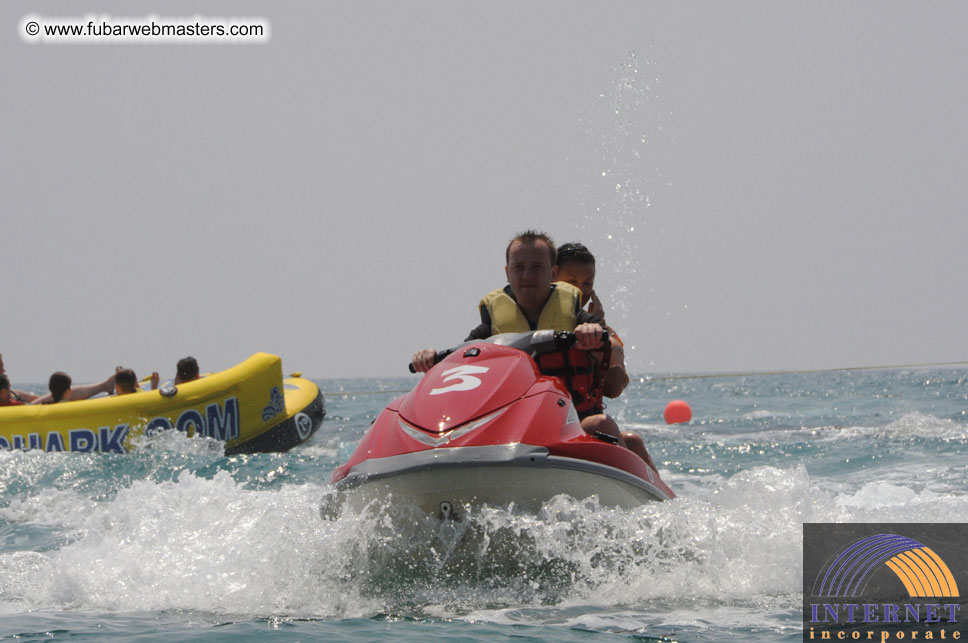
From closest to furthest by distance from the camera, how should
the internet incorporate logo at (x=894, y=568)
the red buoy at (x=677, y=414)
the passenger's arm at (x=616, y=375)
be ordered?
the internet incorporate logo at (x=894, y=568)
the passenger's arm at (x=616, y=375)
the red buoy at (x=677, y=414)

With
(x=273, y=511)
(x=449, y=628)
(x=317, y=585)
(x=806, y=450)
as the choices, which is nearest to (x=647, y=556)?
(x=449, y=628)

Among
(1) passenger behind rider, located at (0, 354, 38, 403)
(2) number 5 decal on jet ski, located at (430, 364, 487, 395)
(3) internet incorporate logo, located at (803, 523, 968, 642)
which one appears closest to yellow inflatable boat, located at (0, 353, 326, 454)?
(1) passenger behind rider, located at (0, 354, 38, 403)

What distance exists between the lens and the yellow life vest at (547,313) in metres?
4.28

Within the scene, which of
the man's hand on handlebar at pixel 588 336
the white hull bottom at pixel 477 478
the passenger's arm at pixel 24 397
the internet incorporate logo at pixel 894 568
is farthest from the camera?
the passenger's arm at pixel 24 397

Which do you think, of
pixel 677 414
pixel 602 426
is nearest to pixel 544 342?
pixel 602 426

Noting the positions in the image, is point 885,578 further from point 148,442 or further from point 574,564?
point 148,442

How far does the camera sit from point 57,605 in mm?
3439

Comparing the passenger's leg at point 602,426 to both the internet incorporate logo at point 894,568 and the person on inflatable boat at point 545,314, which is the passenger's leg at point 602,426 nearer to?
the person on inflatable boat at point 545,314

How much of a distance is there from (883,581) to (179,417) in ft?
24.9

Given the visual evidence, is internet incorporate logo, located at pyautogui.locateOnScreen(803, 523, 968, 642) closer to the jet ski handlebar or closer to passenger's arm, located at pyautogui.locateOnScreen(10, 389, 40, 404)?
the jet ski handlebar

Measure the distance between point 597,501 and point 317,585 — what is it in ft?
3.40

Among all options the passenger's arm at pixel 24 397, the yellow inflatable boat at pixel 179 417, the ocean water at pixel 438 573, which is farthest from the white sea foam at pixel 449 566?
the passenger's arm at pixel 24 397

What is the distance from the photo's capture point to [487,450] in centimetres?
331

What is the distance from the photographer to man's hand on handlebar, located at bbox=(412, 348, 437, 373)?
423cm
